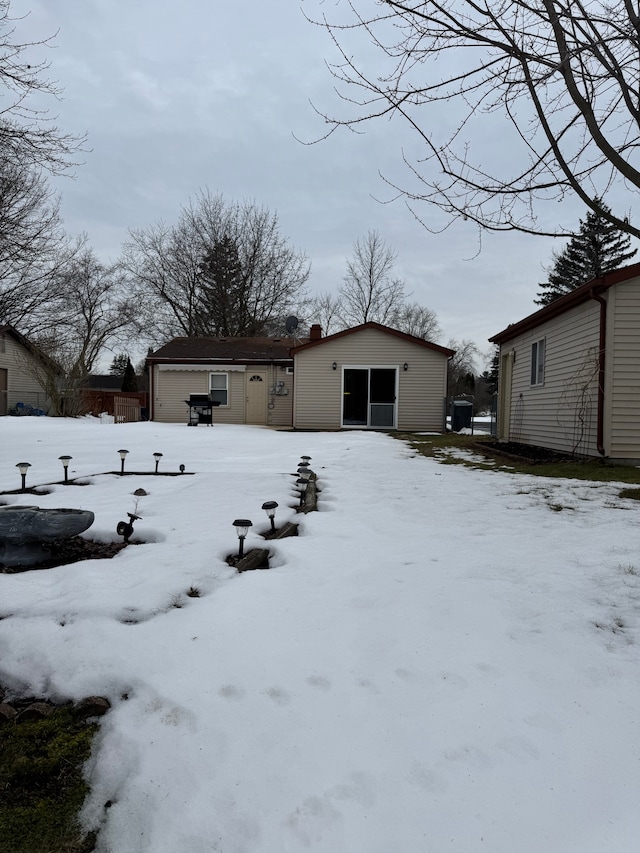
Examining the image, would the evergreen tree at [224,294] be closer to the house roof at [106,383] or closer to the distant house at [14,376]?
the distant house at [14,376]

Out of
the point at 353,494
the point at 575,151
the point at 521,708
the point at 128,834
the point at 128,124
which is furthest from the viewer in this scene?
the point at 128,124

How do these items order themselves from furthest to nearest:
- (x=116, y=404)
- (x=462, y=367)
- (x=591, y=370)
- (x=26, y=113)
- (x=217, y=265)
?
1. (x=462, y=367)
2. (x=217, y=265)
3. (x=116, y=404)
4. (x=591, y=370)
5. (x=26, y=113)

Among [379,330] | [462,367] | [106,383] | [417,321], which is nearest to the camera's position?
[379,330]

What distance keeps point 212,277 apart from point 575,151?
23.3m

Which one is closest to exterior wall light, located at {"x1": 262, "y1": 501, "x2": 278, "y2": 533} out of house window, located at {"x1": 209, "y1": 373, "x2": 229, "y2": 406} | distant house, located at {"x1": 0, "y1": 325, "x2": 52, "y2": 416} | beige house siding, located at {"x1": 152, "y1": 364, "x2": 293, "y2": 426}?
beige house siding, located at {"x1": 152, "y1": 364, "x2": 293, "y2": 426}

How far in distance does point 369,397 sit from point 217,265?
13.6 meters

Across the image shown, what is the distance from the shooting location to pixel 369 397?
15562 millimetres

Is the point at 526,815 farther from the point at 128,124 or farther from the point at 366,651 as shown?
the point at 128,124

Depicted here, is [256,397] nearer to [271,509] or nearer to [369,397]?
[369,397]

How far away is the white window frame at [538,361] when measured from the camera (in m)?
9.69

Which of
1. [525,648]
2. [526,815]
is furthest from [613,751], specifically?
[525,648]

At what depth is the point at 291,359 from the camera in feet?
55.3

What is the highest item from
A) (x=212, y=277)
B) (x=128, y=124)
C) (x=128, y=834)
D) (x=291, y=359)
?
(x=212, y=277)

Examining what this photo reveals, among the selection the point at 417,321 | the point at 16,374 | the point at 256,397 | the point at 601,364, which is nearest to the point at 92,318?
the point at 16,374
